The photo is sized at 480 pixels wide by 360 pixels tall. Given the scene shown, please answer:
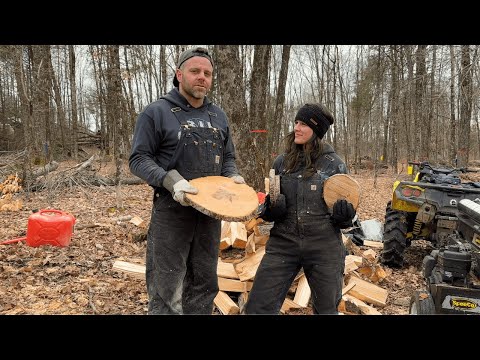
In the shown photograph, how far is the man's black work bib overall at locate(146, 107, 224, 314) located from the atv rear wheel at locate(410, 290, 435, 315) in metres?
1.86

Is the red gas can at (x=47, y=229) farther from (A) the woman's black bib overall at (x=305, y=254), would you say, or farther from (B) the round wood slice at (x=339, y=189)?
(B) the round wood slice at (x=339, y=189)

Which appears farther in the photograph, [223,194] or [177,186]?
[223,194]

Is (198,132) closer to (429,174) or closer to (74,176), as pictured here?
(429,174)

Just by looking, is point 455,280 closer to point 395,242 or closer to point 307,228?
point 307,228

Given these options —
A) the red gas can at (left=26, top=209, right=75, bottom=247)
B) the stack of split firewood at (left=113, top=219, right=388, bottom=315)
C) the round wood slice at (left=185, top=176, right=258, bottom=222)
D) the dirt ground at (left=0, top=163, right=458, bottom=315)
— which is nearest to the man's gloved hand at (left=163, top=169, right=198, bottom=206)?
the round wood slice at (left=185, top=176, right=258, bottom=222)

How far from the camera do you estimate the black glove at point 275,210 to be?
305cm

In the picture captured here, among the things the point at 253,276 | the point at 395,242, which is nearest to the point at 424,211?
the point at 395,242

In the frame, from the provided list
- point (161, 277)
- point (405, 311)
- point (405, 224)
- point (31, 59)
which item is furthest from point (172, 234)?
point (31, 59)

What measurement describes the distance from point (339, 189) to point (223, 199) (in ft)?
3.29

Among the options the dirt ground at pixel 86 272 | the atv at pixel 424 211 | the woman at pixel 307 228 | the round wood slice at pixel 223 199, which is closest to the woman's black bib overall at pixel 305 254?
the woman at pixel 307 228

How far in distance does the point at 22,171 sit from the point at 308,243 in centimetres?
979

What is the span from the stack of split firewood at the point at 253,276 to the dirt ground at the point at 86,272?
24 centimetres

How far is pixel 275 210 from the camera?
306 centimetres
